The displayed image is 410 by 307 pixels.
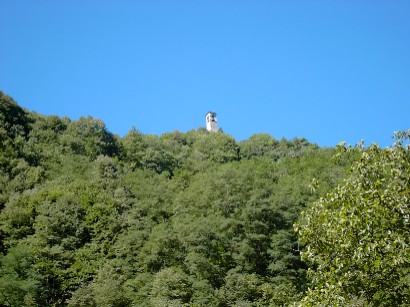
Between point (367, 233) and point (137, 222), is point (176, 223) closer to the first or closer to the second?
point (137, 222)

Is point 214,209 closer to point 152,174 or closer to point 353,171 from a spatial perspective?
point 152,174

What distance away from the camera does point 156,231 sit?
196 feet

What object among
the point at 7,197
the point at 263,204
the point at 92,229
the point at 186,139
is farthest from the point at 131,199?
the point at 186,139

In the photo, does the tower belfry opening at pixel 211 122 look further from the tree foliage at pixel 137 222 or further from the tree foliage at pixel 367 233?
the tree foliage at pixel 367 233

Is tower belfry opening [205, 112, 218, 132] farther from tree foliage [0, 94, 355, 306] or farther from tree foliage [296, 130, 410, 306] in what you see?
tree foliage [296, 130, 410, 306]

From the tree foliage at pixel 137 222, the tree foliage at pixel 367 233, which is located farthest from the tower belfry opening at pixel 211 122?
the tree foliage at pixel 367 233

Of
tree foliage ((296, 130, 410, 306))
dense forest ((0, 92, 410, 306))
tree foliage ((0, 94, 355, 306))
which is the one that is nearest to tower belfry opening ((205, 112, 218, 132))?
dense forest ((0, 92, 410, 306))

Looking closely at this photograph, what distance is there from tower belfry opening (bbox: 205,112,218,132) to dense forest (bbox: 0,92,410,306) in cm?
2924

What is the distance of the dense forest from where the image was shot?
41.1 ft

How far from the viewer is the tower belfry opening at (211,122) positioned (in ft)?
416

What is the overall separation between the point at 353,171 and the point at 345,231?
1.78 m

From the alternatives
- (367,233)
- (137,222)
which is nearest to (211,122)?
(137,222)

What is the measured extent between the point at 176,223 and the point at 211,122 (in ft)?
224

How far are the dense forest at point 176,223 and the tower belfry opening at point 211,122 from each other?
95.9 ft
